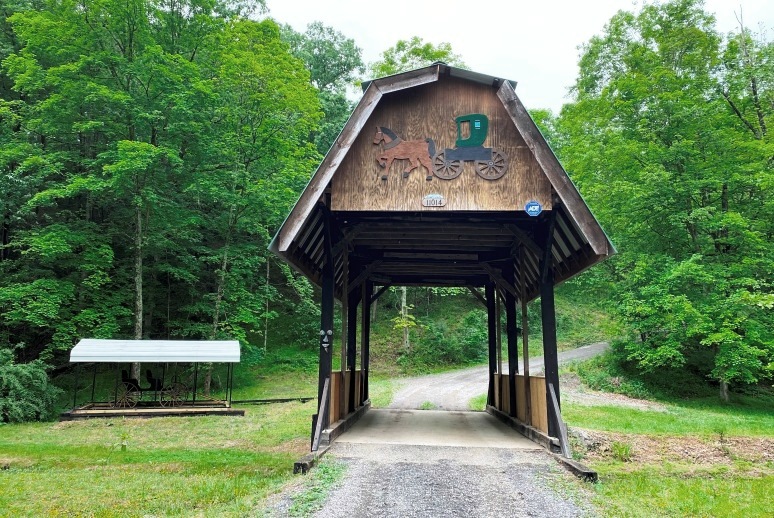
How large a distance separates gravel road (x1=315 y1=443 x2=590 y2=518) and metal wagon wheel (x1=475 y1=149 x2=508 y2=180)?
403 cm

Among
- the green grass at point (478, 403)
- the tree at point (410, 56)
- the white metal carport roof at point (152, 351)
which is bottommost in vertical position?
the green grass at point (478, 403)

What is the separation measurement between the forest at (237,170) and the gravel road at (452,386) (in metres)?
5.81

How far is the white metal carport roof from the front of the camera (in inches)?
597

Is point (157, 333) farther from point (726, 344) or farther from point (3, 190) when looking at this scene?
point (726, 344)

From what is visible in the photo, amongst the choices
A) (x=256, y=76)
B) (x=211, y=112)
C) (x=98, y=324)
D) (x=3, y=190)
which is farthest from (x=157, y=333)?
(x=256, y=76)

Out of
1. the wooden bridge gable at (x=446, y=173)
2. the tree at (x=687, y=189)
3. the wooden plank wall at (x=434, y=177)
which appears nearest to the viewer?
the wooden bridge gable at (x=446, y=173)

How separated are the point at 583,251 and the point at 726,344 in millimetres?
10591

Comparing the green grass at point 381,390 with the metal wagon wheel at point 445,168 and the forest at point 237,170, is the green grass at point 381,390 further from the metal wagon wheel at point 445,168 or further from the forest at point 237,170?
the metal wagon wheel at point 445,168

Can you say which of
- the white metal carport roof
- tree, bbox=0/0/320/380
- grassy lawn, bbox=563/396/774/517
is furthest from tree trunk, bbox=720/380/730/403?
tree, bbox=0/0/320/380

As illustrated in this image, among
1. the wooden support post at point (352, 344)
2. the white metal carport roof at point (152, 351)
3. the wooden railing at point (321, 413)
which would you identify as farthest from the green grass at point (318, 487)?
the white metal carport roof at point (152, 351)

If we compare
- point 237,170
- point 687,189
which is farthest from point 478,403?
point 237,170

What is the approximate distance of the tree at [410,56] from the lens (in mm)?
22406

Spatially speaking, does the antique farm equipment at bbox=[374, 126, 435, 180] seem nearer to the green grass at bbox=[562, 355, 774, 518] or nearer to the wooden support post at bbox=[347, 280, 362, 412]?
the green grass at bbox=[562, 355, 774, 518]

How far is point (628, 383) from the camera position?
1945cm
